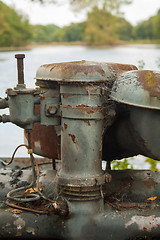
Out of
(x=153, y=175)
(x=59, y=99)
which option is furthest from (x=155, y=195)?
(x=59, y=99)

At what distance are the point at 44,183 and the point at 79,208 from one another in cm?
35

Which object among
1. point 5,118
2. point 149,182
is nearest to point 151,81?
point 149,182

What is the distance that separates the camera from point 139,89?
1.95 metres

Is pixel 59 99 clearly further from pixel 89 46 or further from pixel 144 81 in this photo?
pixel 89 46

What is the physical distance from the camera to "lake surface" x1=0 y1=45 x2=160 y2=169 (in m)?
3.83

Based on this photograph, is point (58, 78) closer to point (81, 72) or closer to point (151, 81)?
point (81, 72)

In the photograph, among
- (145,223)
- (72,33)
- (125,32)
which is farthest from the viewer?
(125,32)

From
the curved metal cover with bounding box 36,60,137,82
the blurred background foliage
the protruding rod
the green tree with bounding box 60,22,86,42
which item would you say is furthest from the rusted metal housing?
the green tree with bounding box 60,22,86,42

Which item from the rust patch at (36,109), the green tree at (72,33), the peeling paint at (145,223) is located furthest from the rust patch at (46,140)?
the green tree at (72,33)

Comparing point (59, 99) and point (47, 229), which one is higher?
point (59, 99)

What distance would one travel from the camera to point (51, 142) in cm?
237

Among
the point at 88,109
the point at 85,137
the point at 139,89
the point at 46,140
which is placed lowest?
the point at 46,140

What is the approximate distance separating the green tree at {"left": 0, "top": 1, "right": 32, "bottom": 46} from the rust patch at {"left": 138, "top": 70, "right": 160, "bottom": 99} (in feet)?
8.12

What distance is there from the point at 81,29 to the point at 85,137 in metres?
2.73
